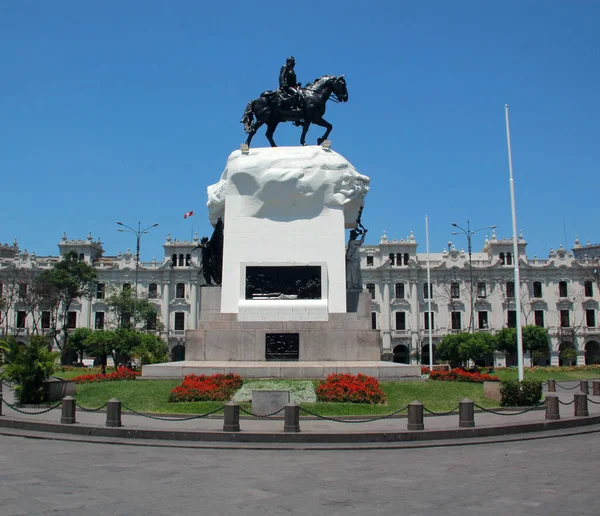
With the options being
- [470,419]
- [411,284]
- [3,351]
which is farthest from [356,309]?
[411,284]

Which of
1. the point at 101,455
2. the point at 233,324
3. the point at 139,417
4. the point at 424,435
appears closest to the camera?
the point at 101,455

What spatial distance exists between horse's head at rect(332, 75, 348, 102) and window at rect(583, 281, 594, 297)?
61.3 metres

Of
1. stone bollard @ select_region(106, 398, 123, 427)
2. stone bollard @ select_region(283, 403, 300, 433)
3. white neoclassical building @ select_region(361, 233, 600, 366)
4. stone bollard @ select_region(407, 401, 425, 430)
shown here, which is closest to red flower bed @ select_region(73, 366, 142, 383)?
stone bollard @ select_region(106, 398, 123, 427)

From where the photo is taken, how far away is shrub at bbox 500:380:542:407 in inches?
658

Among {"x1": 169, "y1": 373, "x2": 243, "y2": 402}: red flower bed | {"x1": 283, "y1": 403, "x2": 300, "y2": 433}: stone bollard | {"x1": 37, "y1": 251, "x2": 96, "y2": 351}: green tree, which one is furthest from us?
{"x1": 37, "y1": 251, "x2": 96, "y2": 351}: green tree

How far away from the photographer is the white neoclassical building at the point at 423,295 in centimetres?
7444

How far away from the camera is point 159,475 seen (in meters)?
9.31

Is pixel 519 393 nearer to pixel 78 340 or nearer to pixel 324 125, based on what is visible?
pixel 324 125

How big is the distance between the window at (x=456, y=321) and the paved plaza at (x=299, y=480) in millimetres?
64114

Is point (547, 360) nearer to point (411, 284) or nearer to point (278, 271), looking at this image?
point (411, 284)

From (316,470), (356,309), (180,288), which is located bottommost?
(316,470)

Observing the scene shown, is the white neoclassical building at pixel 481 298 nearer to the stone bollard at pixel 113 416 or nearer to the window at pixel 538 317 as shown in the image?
the window at pixel 538 317

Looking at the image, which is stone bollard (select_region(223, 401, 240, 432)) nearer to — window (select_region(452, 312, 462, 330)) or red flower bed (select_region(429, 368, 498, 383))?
red flower bed (select_region(429, 368, 498, 383))

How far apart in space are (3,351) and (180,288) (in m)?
59.2
